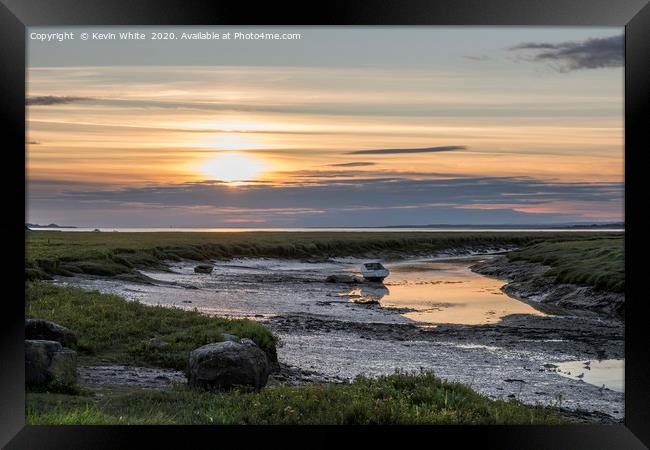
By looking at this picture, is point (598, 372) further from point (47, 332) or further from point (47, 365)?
point (47, 365)

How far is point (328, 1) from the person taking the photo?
10883 mm

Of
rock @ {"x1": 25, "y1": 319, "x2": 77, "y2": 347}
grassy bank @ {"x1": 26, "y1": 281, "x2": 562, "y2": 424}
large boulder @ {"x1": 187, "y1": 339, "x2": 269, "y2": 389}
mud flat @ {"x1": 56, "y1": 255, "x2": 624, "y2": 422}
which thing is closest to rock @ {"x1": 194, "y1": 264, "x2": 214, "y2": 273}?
mud flat @ {"x1": 56, "y1": 255, "x2": 624, "y2": 422}

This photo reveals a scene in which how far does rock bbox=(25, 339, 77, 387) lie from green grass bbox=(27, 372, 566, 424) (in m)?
0.56

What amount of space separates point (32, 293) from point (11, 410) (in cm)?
1785

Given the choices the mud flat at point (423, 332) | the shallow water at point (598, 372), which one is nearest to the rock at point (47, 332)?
the mud flat at point (423, 332)

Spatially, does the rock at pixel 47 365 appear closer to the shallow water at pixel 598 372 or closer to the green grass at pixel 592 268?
the shallow water at pixel 598 372

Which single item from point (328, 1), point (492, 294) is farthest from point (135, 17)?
point (492, 294)

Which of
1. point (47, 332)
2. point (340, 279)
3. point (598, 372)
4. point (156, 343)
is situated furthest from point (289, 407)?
point (340, 279)

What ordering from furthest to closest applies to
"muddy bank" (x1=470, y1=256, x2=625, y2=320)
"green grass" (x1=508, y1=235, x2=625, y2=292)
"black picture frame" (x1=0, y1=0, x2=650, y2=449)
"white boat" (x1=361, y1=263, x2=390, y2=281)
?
"white boat" (x1=361, y1=263, x2=390, y2=281), "green grass" (x1=508, y1=235, x2=625, y2=292), "muddy bank" (x1=470, y1=256, x2=625, y2=320), "black picture frame" (x1=0, y1=0, x2=650, y2=449)

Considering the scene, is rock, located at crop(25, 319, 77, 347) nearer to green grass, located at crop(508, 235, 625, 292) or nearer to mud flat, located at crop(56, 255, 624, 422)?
mud flat, located at crop(56, 255, 624, 422)

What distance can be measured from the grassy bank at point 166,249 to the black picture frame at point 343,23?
4785 millimetres

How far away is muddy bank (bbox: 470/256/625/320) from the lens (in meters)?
37.2

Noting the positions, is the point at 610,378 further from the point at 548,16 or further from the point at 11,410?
the point at 11,410

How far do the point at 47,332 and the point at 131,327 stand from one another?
5.50 metres
